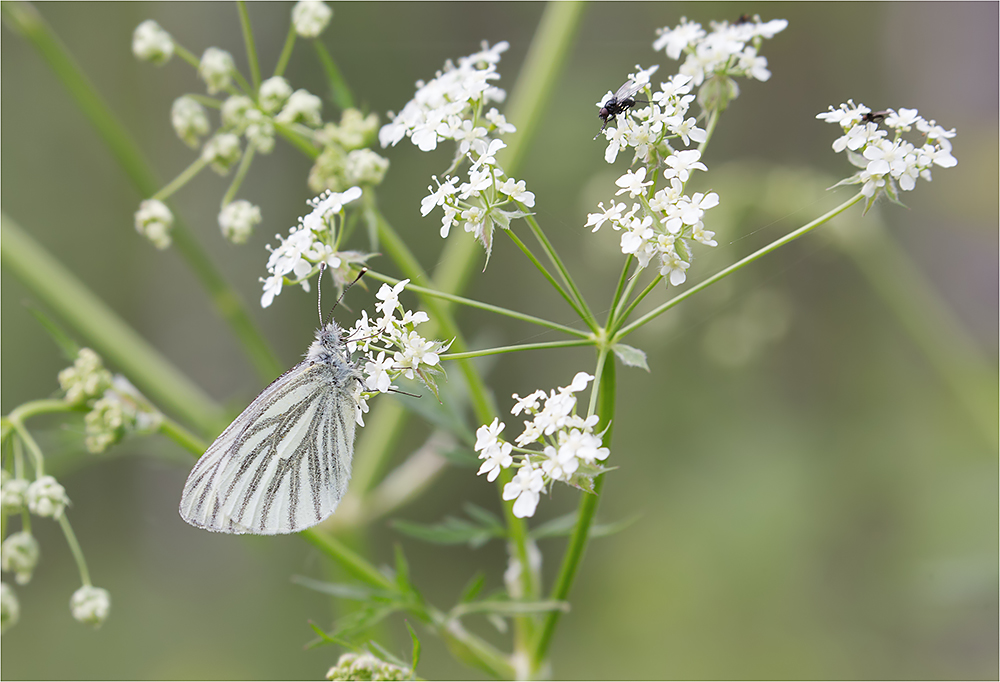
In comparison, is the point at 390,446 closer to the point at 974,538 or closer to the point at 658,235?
the point at 658,235

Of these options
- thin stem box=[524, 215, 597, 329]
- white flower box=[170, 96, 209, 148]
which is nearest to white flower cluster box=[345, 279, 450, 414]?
thin stem box=[524, 215, 597, 329]

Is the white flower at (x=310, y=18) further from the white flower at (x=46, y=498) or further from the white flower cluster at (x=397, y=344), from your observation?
the white flower at (x=46, y=498)

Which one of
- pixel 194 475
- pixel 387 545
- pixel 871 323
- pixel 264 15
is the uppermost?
pixel 264 15

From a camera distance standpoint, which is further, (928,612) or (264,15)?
(264,15)

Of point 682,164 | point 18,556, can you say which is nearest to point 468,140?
point 682,164

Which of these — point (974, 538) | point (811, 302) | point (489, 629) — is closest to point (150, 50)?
point (974, 538)

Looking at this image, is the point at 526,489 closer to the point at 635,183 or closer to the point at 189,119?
the point at 635,183

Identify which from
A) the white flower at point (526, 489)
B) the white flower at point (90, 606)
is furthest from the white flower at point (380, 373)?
the white flower at point (90, 606)

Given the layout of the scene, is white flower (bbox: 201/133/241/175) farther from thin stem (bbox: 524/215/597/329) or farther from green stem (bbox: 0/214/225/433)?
thin stem (bbox: 524/215/597/329)
